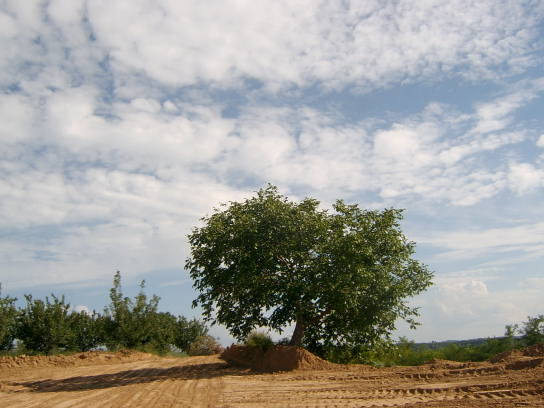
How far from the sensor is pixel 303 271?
62.2ft

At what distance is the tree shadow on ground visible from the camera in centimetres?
1654

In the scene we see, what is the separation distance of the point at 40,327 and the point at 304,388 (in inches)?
1064

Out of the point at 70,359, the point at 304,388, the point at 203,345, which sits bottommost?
the point at 304,388

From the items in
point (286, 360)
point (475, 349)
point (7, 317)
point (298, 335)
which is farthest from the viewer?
point (7, 317)

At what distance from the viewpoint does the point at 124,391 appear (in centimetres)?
1452

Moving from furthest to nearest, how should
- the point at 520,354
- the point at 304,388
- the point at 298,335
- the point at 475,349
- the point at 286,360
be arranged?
the point at 475,349 < the point at 298,335 < the point at 286,360 < the point at 520,354 < the point at 304,388

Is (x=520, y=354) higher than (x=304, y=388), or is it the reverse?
(x=520, y=354)

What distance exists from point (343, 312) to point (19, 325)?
2584 cm

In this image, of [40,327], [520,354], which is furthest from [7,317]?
[520,354]

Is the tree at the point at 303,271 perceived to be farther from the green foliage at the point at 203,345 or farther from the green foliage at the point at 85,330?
the green foliage at the point at 203,345

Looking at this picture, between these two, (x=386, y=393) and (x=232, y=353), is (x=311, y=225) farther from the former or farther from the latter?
(x=386, y=393)

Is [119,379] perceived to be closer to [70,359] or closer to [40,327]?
[70,359]

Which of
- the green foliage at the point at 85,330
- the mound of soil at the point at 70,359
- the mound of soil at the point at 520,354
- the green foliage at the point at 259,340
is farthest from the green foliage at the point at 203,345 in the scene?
the mound of soil at the point at 520,354

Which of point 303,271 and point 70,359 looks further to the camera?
point 70,359
